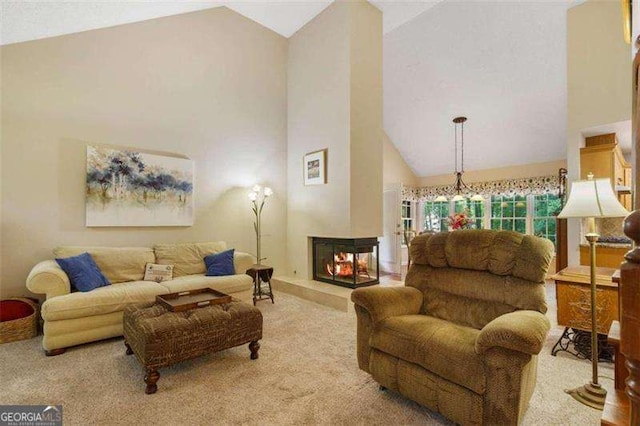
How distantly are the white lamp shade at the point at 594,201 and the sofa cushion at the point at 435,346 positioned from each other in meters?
1.11

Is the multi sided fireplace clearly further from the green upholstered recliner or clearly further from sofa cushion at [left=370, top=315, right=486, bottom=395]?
sofa cushion at [left=370, top=315, right=486, bottom=395]

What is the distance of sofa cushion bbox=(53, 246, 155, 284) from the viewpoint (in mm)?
3264

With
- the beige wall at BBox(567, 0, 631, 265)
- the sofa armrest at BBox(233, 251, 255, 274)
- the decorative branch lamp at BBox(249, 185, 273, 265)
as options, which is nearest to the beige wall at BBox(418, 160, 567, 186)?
the beige wall at BBox(567, 0, 631, 265)

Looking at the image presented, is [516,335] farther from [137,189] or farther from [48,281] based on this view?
[137,189]

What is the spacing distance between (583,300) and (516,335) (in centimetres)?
172

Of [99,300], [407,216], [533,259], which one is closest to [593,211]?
[533,259]

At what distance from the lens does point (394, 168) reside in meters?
7.46

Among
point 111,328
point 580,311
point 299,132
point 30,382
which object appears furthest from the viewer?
point 299,132

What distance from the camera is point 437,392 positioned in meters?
1.67

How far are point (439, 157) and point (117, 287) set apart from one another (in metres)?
6.71

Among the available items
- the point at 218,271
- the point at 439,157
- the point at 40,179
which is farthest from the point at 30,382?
the point at 439,157

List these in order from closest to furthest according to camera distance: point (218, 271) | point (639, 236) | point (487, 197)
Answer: point (639, 236) → point (218, 271) → point (487, 197)

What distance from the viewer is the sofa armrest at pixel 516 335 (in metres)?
1.43

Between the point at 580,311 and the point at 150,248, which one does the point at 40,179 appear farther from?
the point at 580,311
